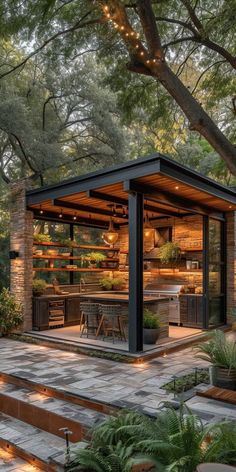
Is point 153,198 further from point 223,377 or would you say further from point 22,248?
point 223,377

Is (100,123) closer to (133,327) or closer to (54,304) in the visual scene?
(54,304)

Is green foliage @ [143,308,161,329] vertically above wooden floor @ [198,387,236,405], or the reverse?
green foliage @ [143,308,161,329]

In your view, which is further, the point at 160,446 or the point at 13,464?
the point at 13,464

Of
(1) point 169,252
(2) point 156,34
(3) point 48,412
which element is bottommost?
(3) point 48,412

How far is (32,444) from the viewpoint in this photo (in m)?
3.98

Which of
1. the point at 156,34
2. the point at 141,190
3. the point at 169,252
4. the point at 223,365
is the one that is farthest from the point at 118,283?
the point at 156,34

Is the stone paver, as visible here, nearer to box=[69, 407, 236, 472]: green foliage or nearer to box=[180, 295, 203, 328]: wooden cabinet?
box=[69, 407, 236, 472]: green foliage

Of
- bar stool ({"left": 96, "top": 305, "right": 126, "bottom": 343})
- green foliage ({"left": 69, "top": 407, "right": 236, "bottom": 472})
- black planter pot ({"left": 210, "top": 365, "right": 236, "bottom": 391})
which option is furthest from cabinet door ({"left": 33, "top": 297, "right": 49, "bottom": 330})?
green foliage ({"left": 69, "top": 407, "right": 236, "bottom": 472})

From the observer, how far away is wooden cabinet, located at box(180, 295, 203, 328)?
965 cm

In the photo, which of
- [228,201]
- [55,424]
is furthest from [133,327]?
[228,201]

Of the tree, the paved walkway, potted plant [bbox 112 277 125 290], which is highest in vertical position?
the tree

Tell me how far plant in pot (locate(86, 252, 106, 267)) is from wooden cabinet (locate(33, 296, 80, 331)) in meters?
1.48

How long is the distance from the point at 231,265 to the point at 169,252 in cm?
176

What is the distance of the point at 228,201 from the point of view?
8.72 meters
